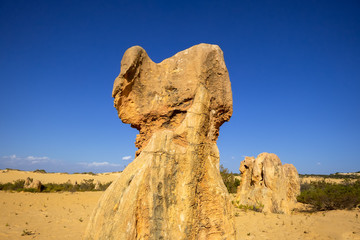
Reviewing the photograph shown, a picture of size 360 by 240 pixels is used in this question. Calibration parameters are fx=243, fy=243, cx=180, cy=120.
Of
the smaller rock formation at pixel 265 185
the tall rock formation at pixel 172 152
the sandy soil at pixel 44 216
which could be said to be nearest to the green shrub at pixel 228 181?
the smaller rock formation at pixel 265 185

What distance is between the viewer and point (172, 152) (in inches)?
138

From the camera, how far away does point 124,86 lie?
388 centimetres

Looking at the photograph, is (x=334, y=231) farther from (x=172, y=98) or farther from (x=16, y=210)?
(x=16, y=210)

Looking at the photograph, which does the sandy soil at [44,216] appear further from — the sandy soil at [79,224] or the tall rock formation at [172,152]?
the tall rock formation at [172,152]

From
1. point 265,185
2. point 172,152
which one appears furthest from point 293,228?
point 172,152

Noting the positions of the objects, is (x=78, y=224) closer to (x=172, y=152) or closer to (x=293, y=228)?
(x=172, y=152)

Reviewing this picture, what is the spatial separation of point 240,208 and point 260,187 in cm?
167

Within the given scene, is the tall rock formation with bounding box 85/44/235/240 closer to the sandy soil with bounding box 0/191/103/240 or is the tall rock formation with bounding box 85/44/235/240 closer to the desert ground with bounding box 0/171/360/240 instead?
the desert ground with bounding box 0/171/360/240

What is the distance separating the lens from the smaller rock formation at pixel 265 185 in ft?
42.5

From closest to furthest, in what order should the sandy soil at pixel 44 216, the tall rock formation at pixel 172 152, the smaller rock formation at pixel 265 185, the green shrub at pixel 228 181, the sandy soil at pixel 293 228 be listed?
the tall rock formation at pixel 172 152 → the sandy soil at pixel 44 216 → the sandy soil at pixel 293 228 → the smaller rock formation at pixel 265 185 → the green shrub at pixel 228 181

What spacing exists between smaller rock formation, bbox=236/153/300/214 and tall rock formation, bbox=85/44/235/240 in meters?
10.2

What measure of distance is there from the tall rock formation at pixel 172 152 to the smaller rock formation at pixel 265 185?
10.2 meters

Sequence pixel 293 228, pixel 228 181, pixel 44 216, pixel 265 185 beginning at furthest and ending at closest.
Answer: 1. pixel 228 181
2. pixel 265 185
3. pixel 44 216
4. pixel 293 228

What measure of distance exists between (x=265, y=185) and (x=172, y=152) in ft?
38.0
